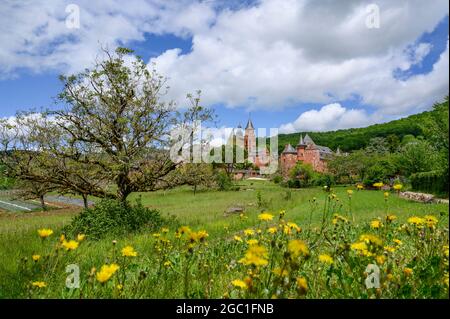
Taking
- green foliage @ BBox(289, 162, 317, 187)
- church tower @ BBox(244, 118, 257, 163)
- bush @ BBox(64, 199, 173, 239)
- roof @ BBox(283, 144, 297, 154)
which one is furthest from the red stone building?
bush @ BBox(64, 199, 173, 239)

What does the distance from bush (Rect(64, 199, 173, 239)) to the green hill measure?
3753 inches

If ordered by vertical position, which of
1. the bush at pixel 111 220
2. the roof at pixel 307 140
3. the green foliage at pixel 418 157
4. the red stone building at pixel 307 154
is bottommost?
the bush at pixel 111 220

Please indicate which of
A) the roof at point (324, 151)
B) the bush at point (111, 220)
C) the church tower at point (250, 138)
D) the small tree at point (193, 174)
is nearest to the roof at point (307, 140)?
the roof at point (324, 151)

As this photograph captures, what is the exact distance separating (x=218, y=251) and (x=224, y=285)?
221 cm

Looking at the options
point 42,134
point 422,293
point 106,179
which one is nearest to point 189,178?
point 106,179

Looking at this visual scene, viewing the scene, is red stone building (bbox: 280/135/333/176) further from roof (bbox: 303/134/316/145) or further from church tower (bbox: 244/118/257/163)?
→ church tower (bbox: 244/118/257/163)

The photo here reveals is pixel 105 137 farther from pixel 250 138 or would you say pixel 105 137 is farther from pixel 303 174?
pixel 250 138

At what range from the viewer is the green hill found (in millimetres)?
98500

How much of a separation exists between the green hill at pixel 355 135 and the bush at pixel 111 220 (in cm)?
9532

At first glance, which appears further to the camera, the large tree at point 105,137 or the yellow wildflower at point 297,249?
the large tree at point 105,137

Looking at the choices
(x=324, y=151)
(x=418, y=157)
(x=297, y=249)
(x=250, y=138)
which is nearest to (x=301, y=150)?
(x=324, y=151)

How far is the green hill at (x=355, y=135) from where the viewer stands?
9850 cm

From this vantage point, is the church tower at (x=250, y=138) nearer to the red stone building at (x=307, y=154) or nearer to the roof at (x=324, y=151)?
the red stone building at (x=307, y=154)
